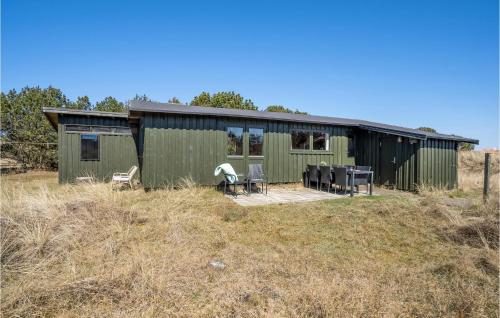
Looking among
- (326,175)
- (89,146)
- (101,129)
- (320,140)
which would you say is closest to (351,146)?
(320,140)

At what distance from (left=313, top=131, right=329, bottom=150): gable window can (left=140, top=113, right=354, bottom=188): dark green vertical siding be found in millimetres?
291

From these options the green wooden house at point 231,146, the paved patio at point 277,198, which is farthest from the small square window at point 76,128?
the paved patio at point 277,198

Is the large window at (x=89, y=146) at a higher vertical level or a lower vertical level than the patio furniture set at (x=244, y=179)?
higher

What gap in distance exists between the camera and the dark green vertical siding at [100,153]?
33.9 ft

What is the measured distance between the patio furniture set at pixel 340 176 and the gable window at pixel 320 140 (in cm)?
119

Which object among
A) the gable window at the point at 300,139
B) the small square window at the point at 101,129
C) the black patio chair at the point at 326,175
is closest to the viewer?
the black patio chair at the point at 326,175

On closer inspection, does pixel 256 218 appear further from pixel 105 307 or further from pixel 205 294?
pixel 105 307

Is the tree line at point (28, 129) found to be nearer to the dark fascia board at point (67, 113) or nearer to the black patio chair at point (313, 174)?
the dark fascia board at point (67, 113)

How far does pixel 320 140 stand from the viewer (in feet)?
34.4

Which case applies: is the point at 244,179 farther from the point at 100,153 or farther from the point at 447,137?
the point at 447,137

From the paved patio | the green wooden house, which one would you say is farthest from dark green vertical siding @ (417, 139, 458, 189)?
the paved patio

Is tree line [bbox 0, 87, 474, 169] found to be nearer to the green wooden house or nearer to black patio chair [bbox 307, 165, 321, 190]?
the green wooden house

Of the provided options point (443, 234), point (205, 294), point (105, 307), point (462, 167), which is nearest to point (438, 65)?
point (443, 234)

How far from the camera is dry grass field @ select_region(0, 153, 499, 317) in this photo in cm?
219
